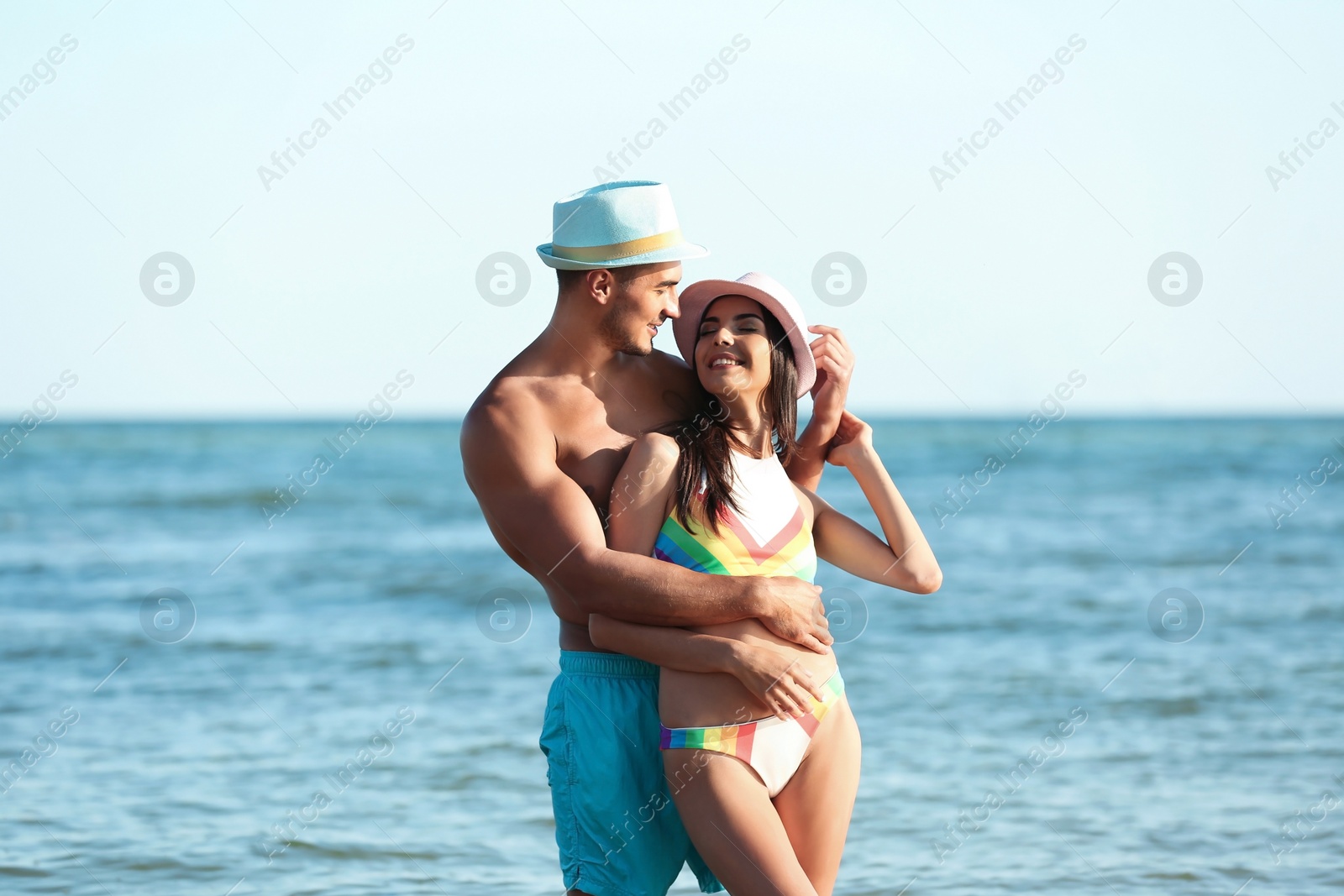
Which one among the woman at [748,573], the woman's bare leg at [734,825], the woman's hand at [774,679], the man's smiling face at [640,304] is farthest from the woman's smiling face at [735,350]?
the woman's bare leg at [734,825]

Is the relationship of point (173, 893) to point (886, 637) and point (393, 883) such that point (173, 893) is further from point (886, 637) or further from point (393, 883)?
point (886, 637)

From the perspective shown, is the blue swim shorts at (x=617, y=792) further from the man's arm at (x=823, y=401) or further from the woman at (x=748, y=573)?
the man's arm at (x=823, y=401)

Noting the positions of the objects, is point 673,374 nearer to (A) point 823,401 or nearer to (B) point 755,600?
(A) point 823,401

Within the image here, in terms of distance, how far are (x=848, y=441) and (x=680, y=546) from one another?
0.60 meters

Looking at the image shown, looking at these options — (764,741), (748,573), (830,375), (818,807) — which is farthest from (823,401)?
(818,807)

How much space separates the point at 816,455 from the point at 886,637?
740cm

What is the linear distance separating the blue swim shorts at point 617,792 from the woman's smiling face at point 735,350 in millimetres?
735

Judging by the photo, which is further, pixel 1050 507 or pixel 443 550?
pixel 1050 507

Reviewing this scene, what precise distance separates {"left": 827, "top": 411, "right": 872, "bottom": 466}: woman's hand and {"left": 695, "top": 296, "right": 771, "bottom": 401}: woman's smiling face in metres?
0.32

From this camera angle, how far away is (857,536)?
3316 mm

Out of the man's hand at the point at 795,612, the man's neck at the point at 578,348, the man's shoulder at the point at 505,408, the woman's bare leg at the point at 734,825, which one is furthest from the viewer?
the man's neck at the point at 578,348

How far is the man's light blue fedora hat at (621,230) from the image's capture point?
315 cm

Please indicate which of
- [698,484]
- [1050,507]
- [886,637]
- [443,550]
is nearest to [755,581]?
[698,484]

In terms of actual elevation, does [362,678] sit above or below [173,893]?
below
